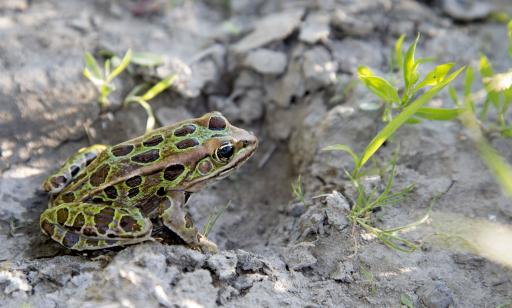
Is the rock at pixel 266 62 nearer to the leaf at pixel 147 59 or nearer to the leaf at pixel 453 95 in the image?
the leaf at pixel 147 59

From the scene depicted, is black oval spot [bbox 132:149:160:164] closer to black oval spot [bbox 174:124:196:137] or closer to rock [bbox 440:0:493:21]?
black oval spot [bbox 174:124:196:137]

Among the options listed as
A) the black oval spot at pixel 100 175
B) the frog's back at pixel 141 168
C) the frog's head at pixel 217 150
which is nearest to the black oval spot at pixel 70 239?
the frog's back at pixel 141 168

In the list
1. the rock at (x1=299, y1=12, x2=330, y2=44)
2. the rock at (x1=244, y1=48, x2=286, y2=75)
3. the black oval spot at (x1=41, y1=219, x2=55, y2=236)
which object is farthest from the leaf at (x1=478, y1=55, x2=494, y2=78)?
the black oval spot at (x1=41, y1=219, x2=55, y2=236)

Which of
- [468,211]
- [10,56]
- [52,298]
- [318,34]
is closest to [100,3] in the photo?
[10,56]

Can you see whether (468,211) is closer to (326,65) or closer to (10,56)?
(326,65)

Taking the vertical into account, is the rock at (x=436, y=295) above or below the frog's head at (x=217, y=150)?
below

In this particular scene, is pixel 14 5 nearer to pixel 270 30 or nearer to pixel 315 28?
pixel 270 30

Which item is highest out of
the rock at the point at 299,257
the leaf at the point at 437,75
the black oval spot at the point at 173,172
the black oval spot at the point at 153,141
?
the leaf at the point at 437,75
